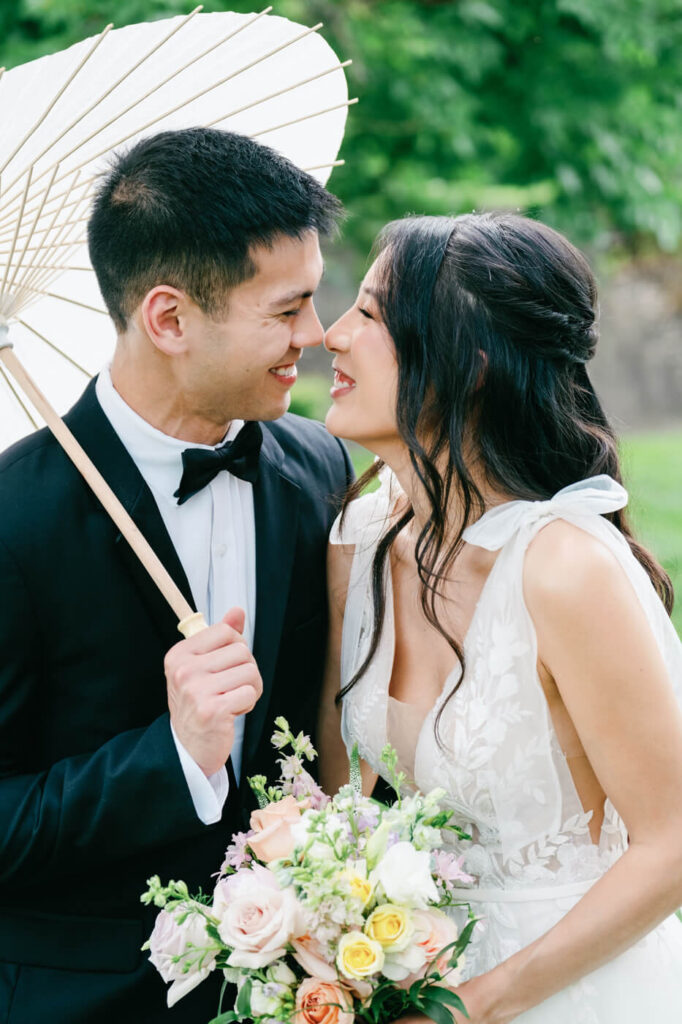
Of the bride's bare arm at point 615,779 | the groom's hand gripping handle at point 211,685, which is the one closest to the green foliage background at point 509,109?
the bride's bare arm at point 615,779

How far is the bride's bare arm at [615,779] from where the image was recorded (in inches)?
101

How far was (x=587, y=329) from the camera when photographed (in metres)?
2.99

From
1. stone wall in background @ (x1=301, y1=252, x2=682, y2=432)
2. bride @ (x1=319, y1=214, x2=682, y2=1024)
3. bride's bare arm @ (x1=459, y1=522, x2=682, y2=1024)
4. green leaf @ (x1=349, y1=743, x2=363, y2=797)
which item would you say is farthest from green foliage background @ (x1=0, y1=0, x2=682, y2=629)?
bride's bare arm @ (x1=459, y1=522, x2=682, y2=1024)

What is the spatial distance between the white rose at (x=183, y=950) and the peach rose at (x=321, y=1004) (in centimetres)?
21

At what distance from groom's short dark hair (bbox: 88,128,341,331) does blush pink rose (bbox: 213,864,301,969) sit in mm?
1388

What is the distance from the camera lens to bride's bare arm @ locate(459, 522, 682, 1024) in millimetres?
2562

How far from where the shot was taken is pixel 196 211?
295 cm

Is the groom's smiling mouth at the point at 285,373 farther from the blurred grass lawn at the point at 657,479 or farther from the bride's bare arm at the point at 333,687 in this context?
the blurred grass lawn at the point at 657,479

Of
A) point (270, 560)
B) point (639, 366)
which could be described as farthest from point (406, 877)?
point (639, 366)

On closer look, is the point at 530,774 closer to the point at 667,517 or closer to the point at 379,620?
the point at 379,620

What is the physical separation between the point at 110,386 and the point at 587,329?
121cm

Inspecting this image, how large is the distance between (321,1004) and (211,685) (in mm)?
659

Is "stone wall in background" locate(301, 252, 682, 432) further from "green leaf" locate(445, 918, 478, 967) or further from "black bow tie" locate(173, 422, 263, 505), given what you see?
"green leaf" locate(445, 918, 478, 967)

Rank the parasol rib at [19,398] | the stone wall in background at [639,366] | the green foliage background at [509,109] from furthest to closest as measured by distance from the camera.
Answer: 1. the stone wall in background at [639,366]
2. the green foliage background at [509,109]
3. the parasol rib at [19,398]
